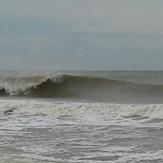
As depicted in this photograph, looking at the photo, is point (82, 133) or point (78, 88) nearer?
point (82, 133)

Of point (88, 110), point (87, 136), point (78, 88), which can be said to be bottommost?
point (87, 136)

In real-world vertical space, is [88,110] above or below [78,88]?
below

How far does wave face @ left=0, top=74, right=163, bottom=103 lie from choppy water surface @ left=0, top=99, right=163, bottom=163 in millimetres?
6453

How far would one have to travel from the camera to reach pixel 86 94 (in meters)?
22.4

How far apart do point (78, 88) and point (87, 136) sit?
15892 mm

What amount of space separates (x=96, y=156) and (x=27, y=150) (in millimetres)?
1259

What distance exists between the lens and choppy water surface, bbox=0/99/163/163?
6.93m

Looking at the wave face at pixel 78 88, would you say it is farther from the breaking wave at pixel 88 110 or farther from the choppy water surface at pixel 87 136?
the choppy water surface at pixel 87 136

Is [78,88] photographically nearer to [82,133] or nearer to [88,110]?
[88,110]

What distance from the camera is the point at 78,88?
2469cm

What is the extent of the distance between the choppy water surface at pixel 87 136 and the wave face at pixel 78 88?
6.45m

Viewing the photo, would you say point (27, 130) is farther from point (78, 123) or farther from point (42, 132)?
point (78, 123)

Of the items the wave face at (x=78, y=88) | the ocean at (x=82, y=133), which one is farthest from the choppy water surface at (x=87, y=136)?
the wave face at (x=78, y=88)

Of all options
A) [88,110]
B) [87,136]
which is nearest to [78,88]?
[88,110]
